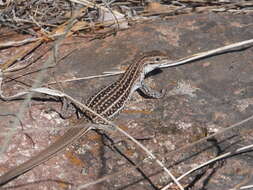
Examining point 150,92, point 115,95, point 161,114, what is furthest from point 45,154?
point 150,92

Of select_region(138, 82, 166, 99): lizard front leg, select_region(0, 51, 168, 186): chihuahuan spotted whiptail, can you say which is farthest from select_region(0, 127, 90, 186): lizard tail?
select_region(138, 82, 166, 99): lizard front leg

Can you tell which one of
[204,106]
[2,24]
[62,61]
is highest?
[2,24]

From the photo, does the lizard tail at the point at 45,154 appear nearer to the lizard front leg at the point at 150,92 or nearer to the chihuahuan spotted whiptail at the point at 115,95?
the chihuahuan spotted whiptail at the point at 115,95

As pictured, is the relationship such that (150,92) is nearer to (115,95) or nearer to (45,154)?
(115,95)

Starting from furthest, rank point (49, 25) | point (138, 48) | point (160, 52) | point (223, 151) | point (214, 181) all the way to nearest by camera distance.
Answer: point (49, 25)
point (138, 48)
point (160, 52)
point (223, 151)
point (214, 181)

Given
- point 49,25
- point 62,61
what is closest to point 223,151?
point 62,61

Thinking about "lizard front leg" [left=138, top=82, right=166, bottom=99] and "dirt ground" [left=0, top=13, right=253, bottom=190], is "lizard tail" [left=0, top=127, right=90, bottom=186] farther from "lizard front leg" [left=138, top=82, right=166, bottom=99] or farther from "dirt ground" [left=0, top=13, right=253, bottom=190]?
"lizard front leg" [left=138, top=82, right=166, bottom=99]

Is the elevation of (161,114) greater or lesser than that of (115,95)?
lesser

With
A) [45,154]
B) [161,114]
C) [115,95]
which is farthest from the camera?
[115,95]

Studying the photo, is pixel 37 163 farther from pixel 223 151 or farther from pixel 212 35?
pixel 212 35
